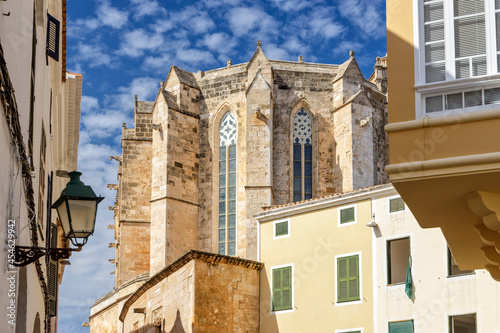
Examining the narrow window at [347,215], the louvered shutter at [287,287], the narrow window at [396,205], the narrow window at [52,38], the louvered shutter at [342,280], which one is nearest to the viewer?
the narrow window at [52,38]

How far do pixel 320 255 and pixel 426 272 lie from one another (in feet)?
12.3

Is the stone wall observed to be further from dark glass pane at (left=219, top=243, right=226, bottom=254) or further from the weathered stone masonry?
dark glass pane at (left=219, top=243, right=226, bottom=254)

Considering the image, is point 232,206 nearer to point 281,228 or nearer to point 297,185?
point 297,185

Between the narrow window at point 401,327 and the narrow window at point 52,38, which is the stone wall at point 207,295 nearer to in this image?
the narrow window at point 401,327

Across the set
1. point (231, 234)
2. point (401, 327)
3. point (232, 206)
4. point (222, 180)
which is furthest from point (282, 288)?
point (222, 180)

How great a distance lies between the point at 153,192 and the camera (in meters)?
38.9

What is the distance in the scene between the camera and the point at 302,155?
39.7m

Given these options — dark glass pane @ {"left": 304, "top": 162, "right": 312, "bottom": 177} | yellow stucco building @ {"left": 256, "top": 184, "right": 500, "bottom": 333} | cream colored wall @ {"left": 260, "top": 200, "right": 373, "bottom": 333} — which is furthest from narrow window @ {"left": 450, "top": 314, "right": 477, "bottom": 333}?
dark glass pane @ {"left": 304, "top": 162, "right": 312, "bottom": 177}

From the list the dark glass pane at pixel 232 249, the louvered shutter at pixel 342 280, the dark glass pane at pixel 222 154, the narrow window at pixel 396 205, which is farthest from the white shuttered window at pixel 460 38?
the dark glass pane at pixel 222 154

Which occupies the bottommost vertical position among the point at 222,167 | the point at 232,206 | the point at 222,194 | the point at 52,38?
the point at 52,38

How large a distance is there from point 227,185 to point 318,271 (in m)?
13.7

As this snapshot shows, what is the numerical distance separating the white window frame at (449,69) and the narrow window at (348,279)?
17.5 m

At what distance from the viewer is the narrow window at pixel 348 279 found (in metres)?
25.2

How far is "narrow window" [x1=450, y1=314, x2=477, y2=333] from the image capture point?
22328 mm
